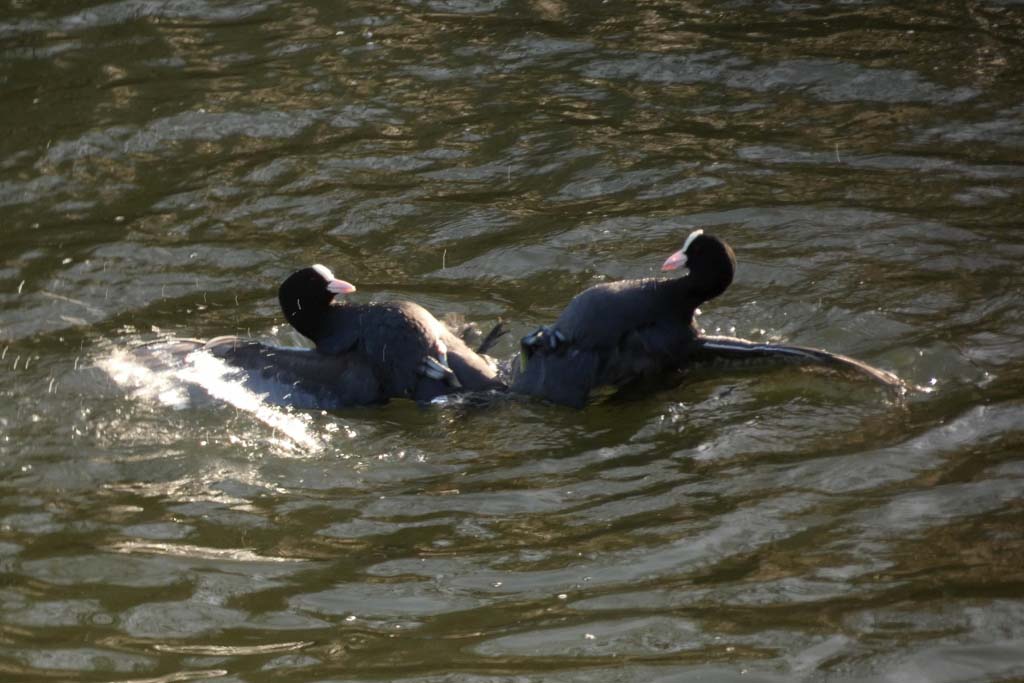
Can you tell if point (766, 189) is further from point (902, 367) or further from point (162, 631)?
point (162, 631)

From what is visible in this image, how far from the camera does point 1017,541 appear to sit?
475 centimetres

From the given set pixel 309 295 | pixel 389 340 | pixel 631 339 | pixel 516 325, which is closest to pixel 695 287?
pixel 631 339

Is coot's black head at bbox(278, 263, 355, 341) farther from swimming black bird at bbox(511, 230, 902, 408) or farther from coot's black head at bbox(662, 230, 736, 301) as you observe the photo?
coot's black head at bbox(662, 230, 736, 301)

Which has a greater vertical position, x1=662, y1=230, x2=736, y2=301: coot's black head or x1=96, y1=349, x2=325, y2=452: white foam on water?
x1=662, y1=230, x2=736, y2=301: coot's black head

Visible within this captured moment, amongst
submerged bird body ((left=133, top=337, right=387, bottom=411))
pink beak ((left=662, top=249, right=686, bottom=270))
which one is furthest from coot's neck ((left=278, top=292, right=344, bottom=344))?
pink beak ((left=662, top=249, right=686, bottom=270))

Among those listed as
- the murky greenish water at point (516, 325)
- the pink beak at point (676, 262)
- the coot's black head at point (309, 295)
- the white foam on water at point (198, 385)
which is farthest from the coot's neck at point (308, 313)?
the pink beak at point (676, 262)

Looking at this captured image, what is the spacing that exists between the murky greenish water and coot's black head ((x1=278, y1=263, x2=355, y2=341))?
0.59 m

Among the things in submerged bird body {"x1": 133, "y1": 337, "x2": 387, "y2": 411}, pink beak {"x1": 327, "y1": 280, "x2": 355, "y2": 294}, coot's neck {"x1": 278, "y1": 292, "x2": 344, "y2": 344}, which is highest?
pink beak {"x1": 327, "y1": 280, "x2": 355, "y2": 294}

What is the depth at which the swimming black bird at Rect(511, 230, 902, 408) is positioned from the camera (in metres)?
6.79

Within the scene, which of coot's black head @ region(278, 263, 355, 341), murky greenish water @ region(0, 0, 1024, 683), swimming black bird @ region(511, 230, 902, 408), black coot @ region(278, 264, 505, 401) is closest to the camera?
murky greenish water @ region(0, 0, 1024, 683)

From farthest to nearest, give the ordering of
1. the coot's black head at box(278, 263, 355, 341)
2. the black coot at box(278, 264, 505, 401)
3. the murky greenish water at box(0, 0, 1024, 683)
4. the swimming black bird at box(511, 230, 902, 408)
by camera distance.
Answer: the coot's black head at box(278, 263, 355, 341), the black coot at box(278, 264, 505, 401), the swimming black bird at box(511, 230, 902, 408), the murky greenish water at box(0, 0, 1024, 683)

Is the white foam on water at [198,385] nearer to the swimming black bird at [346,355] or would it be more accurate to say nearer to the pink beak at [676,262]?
the swimming black bird at [346,355]

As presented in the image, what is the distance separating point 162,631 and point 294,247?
4061 millimetres

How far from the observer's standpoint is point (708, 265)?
682cm
